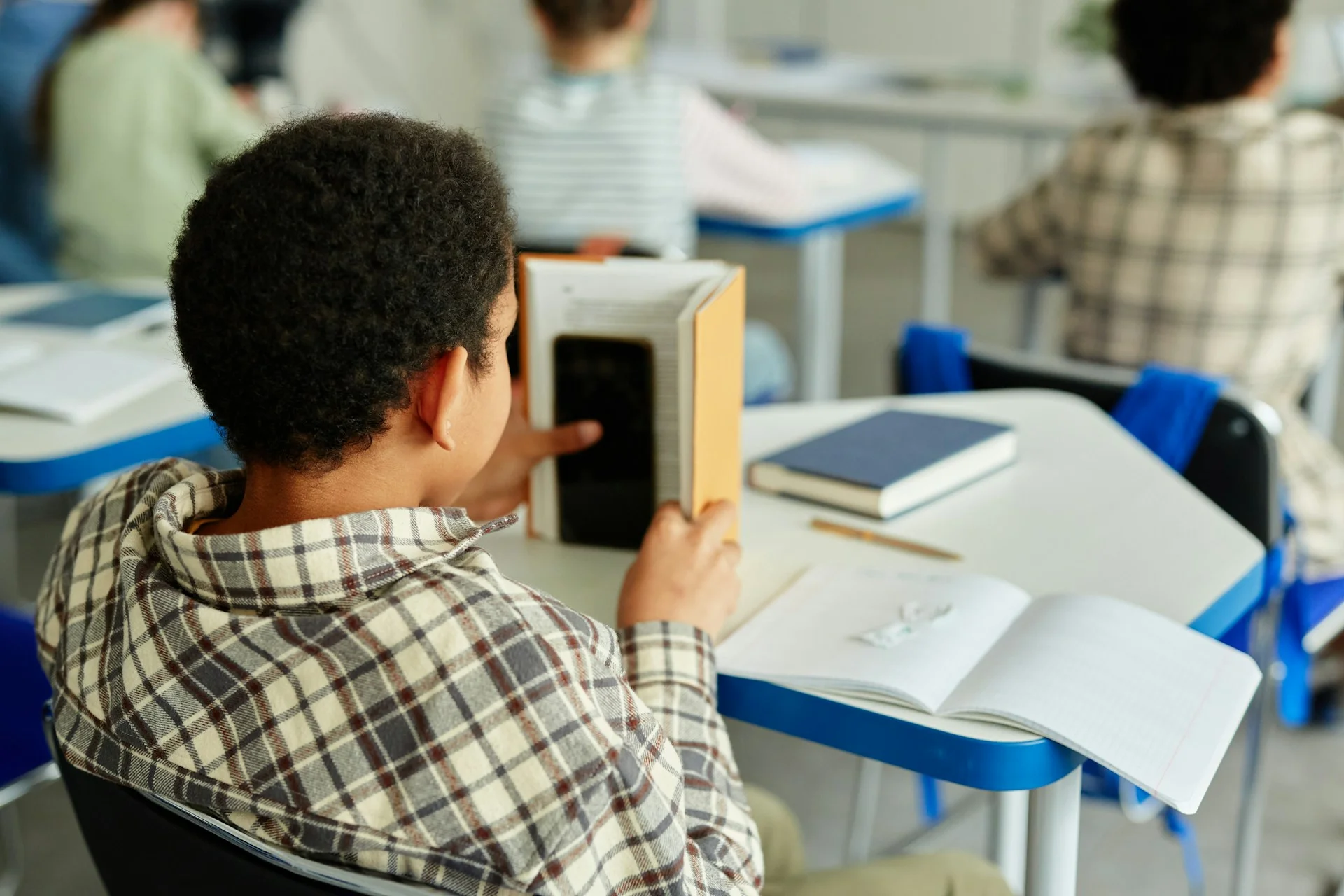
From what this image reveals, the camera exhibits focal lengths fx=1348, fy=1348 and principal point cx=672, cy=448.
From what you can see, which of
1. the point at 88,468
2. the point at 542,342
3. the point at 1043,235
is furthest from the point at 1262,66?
the point at 88,468

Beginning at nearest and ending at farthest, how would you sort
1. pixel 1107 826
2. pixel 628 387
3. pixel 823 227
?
pixel 628 387
pixel 1107 826
pixel 823 227

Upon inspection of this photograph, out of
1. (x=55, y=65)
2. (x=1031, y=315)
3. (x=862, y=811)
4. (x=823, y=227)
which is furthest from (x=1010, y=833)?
(x=55, y=65)

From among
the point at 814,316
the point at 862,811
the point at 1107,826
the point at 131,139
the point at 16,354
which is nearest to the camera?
the point at 16,354

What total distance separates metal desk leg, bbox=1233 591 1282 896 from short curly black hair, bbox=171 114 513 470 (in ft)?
4.16

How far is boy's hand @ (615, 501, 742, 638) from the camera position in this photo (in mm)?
990

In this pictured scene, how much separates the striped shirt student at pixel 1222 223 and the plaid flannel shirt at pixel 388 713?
145 cm

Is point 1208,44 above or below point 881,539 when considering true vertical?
above

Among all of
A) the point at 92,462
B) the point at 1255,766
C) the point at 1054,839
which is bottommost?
the point at 1255,766

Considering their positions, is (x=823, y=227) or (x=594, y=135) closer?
(x=594, y=135)

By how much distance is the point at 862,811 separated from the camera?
187cm

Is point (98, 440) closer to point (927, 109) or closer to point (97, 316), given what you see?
point (97, 316)

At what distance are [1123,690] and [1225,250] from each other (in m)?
1.18

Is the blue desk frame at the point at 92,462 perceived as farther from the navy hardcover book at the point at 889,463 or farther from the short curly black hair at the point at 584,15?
the short curly black hair at the point at 584,15

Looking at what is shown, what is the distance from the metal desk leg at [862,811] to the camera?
1854mm
